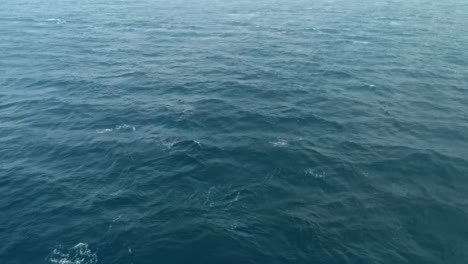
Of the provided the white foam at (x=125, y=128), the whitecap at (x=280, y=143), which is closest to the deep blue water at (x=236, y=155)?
the white foam at (x=125, y=128)

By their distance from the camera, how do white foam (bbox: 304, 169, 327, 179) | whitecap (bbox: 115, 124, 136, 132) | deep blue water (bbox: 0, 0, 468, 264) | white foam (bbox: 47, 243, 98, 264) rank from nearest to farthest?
white foam (bbox: 47, 243, 98, 264), deep blue water (bbox: 0, 0, 468, 264), white foam (bbox: 304, 169, 327, 179), whitecap (bbox: 115, 124, 136, 132)

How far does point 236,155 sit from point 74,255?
3753 cm

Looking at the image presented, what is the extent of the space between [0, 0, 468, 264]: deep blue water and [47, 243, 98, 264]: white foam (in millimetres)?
320

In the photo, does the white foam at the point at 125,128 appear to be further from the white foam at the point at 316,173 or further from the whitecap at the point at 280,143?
the white foam at the point at 316,173

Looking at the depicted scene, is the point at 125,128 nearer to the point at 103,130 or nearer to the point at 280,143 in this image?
the point at 103,130

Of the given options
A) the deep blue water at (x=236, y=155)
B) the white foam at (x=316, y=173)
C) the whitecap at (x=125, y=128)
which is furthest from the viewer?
the whitecap at (x=125, y=128)

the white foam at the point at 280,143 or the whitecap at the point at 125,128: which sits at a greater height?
the white foam at the point at 280,143

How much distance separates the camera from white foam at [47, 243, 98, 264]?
2109 inches

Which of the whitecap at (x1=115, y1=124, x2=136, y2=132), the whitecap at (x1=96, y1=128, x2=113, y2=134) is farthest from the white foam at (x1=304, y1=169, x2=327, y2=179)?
the whitecap at (x1=96, y1=128, x2=113, y2=134)

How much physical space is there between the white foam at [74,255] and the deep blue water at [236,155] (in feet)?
1.05

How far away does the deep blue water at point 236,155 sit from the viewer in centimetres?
5697

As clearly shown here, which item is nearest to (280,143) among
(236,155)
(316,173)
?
(236,155)

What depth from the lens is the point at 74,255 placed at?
54.5m

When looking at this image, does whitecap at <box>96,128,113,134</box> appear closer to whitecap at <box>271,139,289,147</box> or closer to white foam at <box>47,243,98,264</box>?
white foam at <box>47,243,98,264</box>
